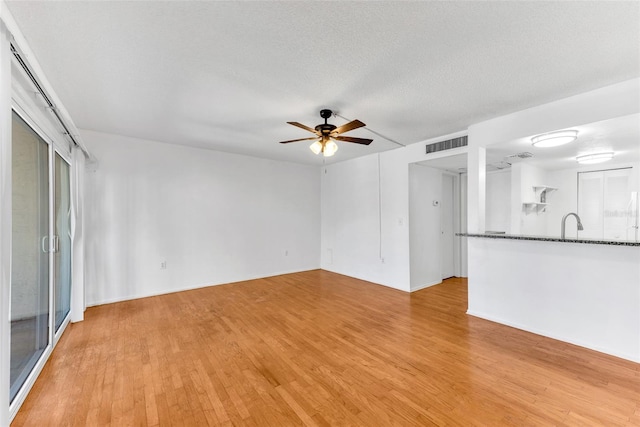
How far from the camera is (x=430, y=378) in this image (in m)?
2.20

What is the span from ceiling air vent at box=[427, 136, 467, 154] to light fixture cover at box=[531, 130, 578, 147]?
0.84m

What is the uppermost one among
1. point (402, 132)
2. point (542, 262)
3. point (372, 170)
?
point (402, 132)

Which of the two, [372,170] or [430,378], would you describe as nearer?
[430,378]

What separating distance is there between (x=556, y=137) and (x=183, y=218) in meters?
5.64

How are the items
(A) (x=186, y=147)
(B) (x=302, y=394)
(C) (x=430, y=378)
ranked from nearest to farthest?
1. (B) (x=302, y=394)
2. (C) (x=430, y=378)
3. (A) (x=186, y=147)

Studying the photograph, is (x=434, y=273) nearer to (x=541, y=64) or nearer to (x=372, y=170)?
(x=372, y=170)

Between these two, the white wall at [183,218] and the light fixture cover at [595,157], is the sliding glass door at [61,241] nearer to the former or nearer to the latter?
the white wall at [183,218]

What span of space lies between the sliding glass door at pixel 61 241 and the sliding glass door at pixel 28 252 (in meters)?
0.32

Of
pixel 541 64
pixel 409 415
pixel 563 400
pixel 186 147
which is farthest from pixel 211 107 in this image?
pixel 563 400

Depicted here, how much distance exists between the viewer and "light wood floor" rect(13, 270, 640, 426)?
1.81 meters

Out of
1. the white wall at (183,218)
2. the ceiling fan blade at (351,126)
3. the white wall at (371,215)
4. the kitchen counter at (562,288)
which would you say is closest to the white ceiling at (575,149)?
the white wall at (371,215)

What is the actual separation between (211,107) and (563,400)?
13.8 feet

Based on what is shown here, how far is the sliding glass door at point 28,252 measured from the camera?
203 cm

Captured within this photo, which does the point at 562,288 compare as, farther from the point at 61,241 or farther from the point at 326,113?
the point at 61,241
